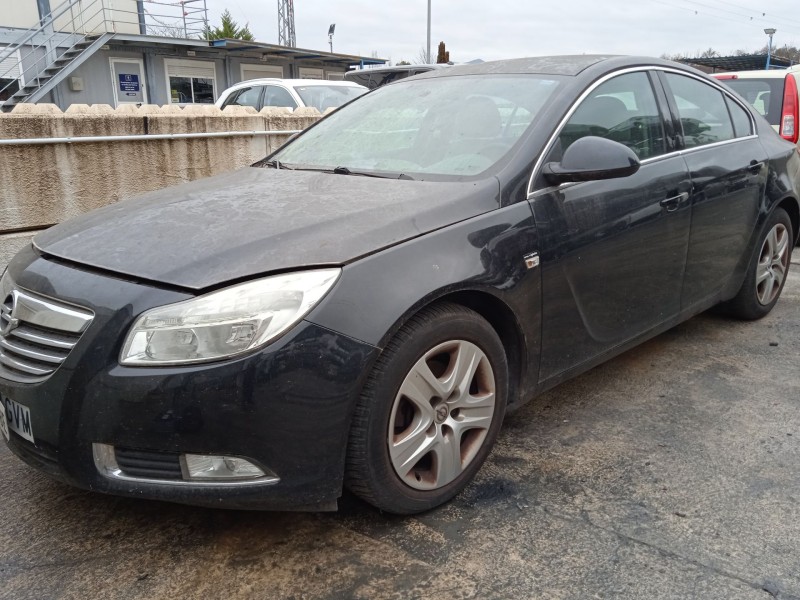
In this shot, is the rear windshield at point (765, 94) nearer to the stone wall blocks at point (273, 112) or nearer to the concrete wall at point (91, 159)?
the stone wall blocks at point (273, 112)

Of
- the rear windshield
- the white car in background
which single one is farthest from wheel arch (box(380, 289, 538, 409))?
the white car in background

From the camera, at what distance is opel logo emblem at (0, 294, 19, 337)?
222 cm

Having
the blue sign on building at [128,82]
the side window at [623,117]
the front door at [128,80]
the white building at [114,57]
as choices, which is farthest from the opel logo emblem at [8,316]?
the blue sign on building at [128,82]

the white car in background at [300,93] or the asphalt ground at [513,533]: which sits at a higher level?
the white car in background at [300,93]

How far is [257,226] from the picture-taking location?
7.49 feet

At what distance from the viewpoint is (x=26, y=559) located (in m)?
2.20

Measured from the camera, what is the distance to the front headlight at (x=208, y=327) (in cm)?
196

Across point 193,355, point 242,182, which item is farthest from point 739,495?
point 242,182

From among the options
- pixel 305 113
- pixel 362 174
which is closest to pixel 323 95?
pixel 305 113

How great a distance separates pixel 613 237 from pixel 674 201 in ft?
1.79

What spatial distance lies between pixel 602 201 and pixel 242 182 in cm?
152

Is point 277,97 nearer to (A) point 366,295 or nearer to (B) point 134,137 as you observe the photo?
(B) point 134,137

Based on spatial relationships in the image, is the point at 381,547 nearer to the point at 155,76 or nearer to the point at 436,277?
the point at 436,277

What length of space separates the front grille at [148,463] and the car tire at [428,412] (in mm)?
510
